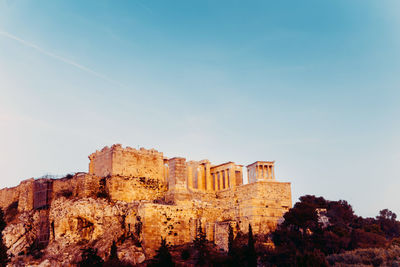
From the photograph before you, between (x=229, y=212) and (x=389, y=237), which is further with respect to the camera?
(x=389, y=237)

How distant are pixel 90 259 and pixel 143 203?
7048 millimetres

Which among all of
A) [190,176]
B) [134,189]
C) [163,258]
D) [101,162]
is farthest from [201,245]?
[101,162]

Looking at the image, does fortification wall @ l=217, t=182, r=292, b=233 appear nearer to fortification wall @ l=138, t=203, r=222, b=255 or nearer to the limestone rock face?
fortification wall @ l=138, t=203, r=222, b=255

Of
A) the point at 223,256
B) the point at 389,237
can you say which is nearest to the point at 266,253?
the point at 223,256

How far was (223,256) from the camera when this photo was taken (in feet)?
132

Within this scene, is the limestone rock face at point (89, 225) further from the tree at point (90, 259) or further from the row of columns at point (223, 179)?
the row of columns at point (223, 179)

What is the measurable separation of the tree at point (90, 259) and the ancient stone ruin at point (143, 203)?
81.1 inches

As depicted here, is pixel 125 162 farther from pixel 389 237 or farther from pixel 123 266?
pixel 389 237

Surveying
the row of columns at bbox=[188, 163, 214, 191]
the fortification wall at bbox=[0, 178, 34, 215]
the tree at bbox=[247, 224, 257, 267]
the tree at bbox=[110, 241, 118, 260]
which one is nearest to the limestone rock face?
the tree at bbox=[110, 241, 118, 260]

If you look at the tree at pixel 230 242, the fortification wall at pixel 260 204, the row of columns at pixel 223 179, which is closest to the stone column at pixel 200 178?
the row of columns at pixel 223 179

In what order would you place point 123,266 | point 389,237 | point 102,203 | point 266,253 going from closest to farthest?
point 123,266 < point 266,253 < point 102,203 < point 389,237

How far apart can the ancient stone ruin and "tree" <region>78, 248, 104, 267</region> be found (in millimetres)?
2060

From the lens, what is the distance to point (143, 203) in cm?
4284

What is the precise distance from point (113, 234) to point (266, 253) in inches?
543
